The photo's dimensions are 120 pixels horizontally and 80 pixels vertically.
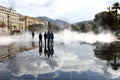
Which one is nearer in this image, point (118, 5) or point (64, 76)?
point (64, 76)

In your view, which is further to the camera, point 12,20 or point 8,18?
point 12,20

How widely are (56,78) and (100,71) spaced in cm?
217

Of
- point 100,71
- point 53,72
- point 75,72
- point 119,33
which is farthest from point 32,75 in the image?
point 119,33

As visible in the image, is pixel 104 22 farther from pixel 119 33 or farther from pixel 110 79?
pixel 110 79

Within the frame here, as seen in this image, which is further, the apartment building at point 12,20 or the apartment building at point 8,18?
the apartment building at point 12,20

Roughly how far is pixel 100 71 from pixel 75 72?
3.25 ft

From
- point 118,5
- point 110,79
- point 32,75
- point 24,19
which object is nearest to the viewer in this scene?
point 110,79

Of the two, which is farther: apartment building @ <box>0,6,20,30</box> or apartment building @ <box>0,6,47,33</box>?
apartment building @ <box>0,6,47,33</box>

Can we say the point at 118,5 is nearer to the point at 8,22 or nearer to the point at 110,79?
the point at 110,79

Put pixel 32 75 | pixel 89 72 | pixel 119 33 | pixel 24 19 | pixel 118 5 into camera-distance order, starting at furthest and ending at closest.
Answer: pixel 24 19 < pixel 118 5 < pixel 119 33 < pixel 89 72 < pixel 32 75

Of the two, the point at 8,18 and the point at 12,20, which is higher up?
the point at 8,18

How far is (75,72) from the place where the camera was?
10312 mm

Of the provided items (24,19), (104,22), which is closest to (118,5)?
(104,22)

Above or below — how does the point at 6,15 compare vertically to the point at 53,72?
above
